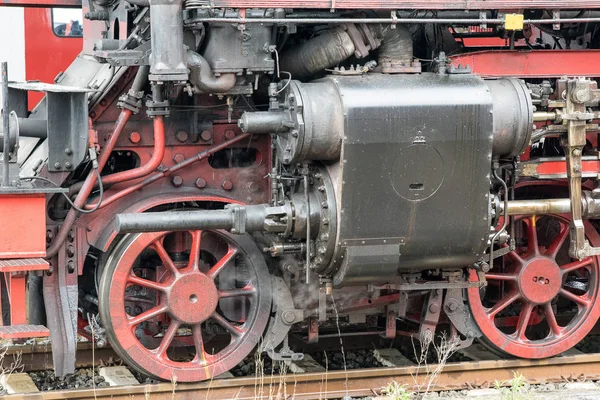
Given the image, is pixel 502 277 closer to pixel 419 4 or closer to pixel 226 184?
pixel 226 184

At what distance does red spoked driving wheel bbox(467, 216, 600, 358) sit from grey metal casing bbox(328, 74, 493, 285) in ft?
3.92

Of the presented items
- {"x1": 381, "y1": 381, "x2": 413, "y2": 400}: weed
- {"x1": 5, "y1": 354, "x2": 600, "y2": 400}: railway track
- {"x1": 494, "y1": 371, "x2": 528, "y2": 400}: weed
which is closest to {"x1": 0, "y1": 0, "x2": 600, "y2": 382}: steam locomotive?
{"x1": 5, "y1": 354, "x2": 600, "y2": 400}: railway track

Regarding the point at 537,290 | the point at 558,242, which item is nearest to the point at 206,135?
the point at 537,290

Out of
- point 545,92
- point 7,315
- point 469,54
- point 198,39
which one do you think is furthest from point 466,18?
point 7,315

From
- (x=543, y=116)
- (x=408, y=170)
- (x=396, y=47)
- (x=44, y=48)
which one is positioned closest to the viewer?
(x=408, y=170)

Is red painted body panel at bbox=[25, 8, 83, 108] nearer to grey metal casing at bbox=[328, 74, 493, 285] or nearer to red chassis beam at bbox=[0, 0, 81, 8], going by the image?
red chassis beam at bbox=[0, 0, 81, 8]

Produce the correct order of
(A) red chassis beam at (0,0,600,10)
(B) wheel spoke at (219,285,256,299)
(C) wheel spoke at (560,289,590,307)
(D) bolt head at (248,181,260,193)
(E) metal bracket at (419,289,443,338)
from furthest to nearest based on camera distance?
(C) wheel spoke at (560,289,590,307)
(E) metal bracket at (419,289,443,338)
(D) bolt head at (248,181,260,193)
(B) wheel spoke at (219,285,256,299)
(A) red chassis beam at (0,0,600,10)

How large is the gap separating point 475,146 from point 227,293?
6.62 feet

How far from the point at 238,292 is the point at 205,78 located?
1.64m

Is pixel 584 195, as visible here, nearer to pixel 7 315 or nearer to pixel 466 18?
pixel 466 18

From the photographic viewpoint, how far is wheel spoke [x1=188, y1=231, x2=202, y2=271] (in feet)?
24.8

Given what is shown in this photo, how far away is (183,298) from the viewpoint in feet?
24.7

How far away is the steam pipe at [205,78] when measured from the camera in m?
6.93

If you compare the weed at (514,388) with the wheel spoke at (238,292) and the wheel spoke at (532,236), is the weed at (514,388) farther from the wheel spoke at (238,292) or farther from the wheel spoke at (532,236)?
the wheel spoke at (238,292)
